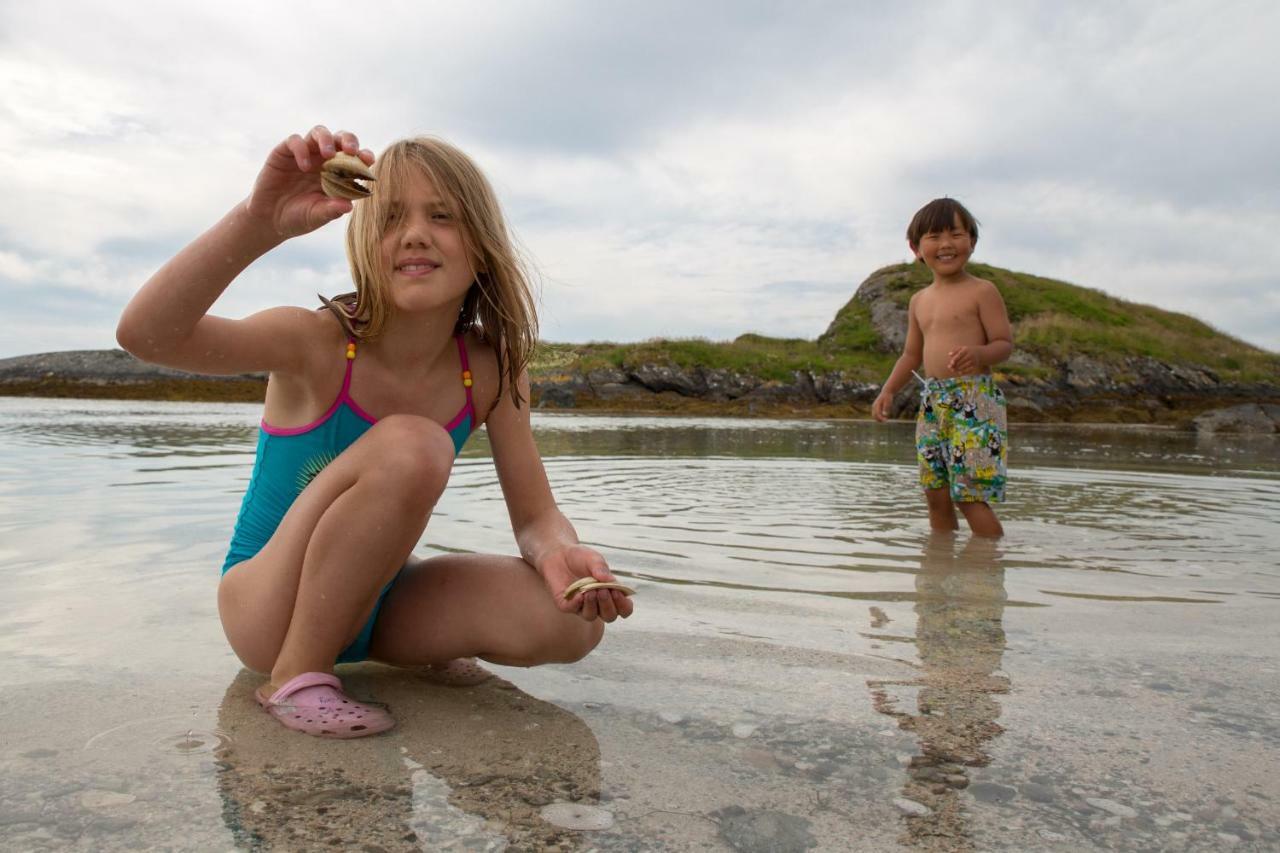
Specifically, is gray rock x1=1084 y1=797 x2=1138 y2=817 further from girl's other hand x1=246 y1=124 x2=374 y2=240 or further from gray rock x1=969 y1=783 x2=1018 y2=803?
girl's other hand x1=246 y1=124 x2=374 y2=240

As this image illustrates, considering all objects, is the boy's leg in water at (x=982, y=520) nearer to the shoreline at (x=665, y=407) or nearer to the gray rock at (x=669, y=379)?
the shoreline at (x=665, y=407)

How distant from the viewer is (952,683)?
2385 millimetres

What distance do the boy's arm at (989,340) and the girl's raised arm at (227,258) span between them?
3995mm

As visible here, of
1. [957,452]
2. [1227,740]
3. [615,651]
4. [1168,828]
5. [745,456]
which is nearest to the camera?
[1168,828]

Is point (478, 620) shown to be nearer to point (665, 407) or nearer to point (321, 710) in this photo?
point (321, 710)

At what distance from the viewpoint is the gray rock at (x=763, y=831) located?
1492 millimetres

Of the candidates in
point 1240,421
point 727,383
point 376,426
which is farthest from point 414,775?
point 727,383

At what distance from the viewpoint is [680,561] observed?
4148mm

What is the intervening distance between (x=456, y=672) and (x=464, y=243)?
112 cm

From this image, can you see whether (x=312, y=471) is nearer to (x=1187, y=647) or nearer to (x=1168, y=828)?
(x=1168, y=828)

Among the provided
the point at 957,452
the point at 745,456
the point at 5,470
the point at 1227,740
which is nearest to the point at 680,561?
the point at 957,452

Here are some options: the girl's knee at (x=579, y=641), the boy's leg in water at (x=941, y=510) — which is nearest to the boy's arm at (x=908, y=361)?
the boy's leg in water at (x=941, y=510)

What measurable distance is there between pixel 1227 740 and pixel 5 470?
25.2 feet

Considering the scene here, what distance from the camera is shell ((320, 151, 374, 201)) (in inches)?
75.9
